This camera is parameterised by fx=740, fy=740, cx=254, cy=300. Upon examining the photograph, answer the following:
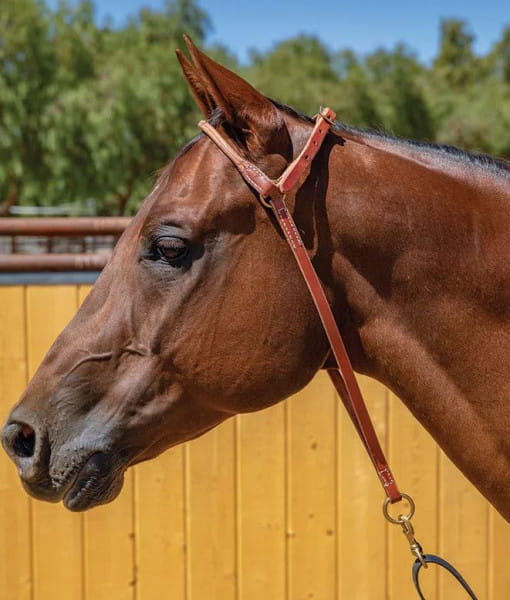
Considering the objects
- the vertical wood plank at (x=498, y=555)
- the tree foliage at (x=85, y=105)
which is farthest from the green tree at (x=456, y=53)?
the vertical wood plank at (x=498, y=555)

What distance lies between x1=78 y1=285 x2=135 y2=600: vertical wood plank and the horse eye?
1.47m

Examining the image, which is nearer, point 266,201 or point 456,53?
point 266,201

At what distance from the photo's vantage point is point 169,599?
9.22ft

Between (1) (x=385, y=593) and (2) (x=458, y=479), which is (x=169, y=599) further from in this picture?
(2) (x=458, y=479)

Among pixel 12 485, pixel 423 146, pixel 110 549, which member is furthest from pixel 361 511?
pixel 423 146

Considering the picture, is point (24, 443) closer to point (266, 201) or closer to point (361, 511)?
point (266, 201)

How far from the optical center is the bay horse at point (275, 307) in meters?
1.50

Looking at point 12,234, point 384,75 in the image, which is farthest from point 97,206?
point 12,234

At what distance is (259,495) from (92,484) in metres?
1.41

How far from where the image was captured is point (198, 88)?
5.44 feet

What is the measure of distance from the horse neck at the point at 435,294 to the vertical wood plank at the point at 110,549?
156cm

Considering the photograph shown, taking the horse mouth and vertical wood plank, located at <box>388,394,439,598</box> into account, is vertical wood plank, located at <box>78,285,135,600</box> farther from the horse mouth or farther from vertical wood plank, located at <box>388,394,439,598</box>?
the horse mouth

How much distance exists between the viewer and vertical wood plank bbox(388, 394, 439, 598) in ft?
9.51

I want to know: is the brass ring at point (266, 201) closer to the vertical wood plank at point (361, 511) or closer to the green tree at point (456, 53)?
the vertical wood plank at point (361, 511)
